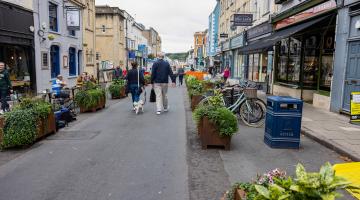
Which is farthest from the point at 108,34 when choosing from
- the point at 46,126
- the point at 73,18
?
the point at 46,126

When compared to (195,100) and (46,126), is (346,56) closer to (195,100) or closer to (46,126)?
(195,100)

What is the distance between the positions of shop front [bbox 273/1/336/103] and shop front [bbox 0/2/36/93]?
1220 cm

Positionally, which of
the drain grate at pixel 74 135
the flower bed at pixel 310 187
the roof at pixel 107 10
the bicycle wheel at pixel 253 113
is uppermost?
the roof at pixel 107 10

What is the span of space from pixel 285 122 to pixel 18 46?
14708 millimetres

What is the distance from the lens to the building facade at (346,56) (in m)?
10.5

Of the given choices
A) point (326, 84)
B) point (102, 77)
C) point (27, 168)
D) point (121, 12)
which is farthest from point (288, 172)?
point (121, 12)

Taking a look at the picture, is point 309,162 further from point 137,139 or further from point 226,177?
point 137,139

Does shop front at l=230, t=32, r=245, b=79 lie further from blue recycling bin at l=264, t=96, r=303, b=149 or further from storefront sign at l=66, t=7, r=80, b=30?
blue recycling bin at l=264, t=96, r=303, b=149

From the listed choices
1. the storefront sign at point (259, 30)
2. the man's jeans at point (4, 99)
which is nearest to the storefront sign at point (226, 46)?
the storefront sign at point (259, 30)

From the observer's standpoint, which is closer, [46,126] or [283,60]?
[46,126]

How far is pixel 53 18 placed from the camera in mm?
21125

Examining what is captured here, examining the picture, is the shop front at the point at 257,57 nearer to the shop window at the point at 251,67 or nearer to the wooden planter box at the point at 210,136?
the shop window at the point at 251,67

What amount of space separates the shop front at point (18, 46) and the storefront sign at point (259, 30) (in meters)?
13.4

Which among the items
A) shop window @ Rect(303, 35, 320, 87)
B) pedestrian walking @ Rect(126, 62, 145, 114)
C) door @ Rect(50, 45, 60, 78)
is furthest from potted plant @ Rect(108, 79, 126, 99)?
shop window @ Rect(303, 35, 320, 87)
